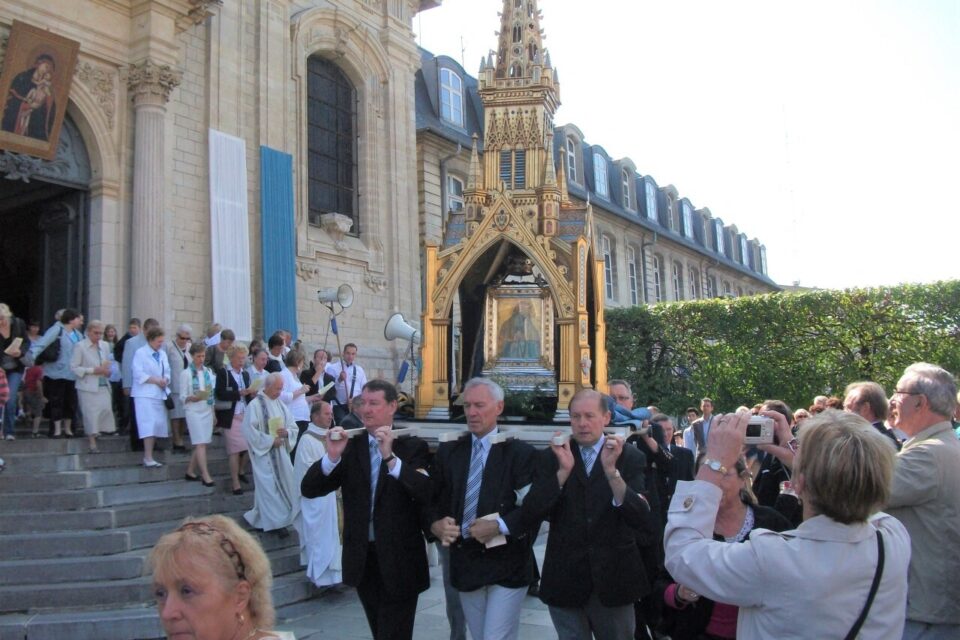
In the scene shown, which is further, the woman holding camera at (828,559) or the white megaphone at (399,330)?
the white megaphone at (399,330)

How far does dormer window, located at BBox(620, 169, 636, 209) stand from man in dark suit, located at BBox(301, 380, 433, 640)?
31.2m

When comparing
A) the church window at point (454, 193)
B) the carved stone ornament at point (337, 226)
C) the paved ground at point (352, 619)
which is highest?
the church window at point (454, 193)

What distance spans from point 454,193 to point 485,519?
1917 centimetres

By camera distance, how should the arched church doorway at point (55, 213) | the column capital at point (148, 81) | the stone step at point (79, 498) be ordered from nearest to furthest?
the stone step at point (79, 498), the arched church doorway at point (55, 213), the column capital at point (148, 81)

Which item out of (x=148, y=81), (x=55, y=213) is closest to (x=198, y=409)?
(x=55, y=213)

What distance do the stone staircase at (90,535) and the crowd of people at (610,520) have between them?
0.34 m

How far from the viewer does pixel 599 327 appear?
8555 millimetres

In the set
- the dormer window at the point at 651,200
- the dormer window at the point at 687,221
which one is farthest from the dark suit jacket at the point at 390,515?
the dormer window at the point at 687,221

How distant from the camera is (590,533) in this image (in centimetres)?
396

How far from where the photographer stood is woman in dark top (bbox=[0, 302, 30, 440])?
330 inches

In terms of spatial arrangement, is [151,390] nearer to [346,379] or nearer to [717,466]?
[346,379]

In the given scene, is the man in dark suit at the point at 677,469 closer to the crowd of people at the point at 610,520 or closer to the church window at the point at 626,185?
the crowd of people at the point at 610,520

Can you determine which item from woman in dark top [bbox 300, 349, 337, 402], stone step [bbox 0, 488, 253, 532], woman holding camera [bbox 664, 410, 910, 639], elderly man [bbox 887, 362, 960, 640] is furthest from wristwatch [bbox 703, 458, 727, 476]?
woman in dark top [bbox 300, 349, 337, 402]

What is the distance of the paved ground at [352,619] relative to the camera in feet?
20.2
